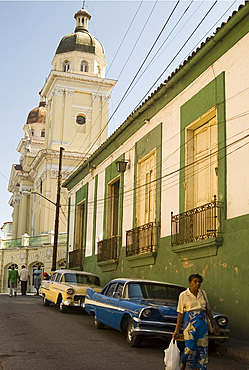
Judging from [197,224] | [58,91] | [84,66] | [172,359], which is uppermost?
[84,66]

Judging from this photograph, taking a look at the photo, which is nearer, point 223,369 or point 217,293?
point 223,369

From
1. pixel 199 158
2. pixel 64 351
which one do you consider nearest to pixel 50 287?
pixel 199 158

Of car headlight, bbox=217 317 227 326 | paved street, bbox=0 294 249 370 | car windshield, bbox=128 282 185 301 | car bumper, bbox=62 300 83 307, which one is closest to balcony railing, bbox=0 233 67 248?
car bumper, bbox=62 300 83 307

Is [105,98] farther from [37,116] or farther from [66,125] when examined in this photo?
[37,116]

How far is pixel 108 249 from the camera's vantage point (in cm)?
1961

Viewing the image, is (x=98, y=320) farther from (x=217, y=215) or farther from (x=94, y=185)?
(x=94, y=185)

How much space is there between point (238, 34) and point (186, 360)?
25.4ft

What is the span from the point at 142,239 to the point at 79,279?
257 cm

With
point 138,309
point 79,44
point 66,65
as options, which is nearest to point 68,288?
point 138,309

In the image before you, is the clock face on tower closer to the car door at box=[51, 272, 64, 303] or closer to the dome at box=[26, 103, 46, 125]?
the dome at box=[26, 103, 46, 125]

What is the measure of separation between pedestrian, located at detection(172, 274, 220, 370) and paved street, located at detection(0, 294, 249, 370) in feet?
A: 4.26

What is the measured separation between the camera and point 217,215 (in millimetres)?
11578

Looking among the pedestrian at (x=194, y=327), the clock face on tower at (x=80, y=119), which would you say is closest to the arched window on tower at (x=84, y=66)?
the clock face on tower at (x=80, y=119)

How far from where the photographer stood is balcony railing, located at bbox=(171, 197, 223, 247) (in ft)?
38.2
